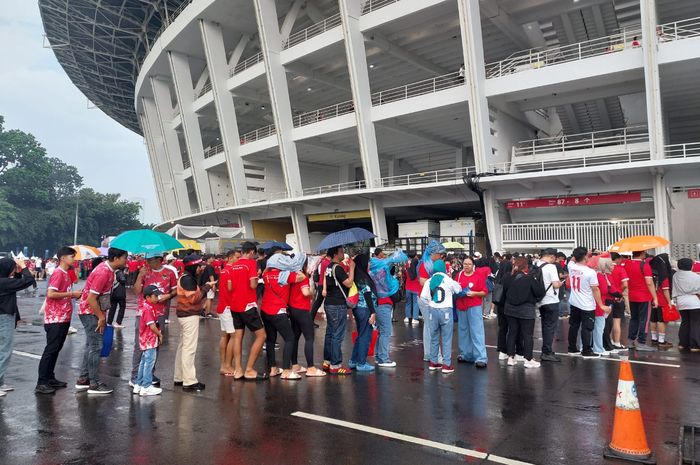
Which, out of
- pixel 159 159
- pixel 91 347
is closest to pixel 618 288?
pixel 91 347

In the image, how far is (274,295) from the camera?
20.1 feet

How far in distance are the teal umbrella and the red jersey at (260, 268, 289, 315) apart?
137 cm

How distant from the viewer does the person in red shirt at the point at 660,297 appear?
872cm

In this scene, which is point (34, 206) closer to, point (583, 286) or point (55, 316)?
point (55, 316)

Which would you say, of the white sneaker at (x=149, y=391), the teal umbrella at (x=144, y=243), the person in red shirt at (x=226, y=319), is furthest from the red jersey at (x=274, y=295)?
the white sneaker at (x=149, y=391)

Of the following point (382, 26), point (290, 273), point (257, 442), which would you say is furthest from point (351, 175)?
point (257, 442)

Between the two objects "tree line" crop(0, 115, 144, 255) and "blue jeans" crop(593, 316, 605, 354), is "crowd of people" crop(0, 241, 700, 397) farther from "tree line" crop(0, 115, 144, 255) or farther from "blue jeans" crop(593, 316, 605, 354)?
"tree line" crop(0, 115, 144, 255)

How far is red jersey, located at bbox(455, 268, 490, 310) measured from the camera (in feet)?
23.0

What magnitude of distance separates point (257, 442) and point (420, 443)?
1486 millimetres

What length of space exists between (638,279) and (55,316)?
9.61m

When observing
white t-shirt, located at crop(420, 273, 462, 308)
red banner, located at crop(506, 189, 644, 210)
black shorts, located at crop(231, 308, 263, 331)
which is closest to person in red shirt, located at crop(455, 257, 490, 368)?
white t-shirt, located at crop(420, 273, 462, 308)

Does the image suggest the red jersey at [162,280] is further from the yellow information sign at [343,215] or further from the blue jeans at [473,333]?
the yellow information sign at [343,215]

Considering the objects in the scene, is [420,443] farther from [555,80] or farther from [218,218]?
[218,218]

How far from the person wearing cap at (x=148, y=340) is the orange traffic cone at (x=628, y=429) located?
198 inches
